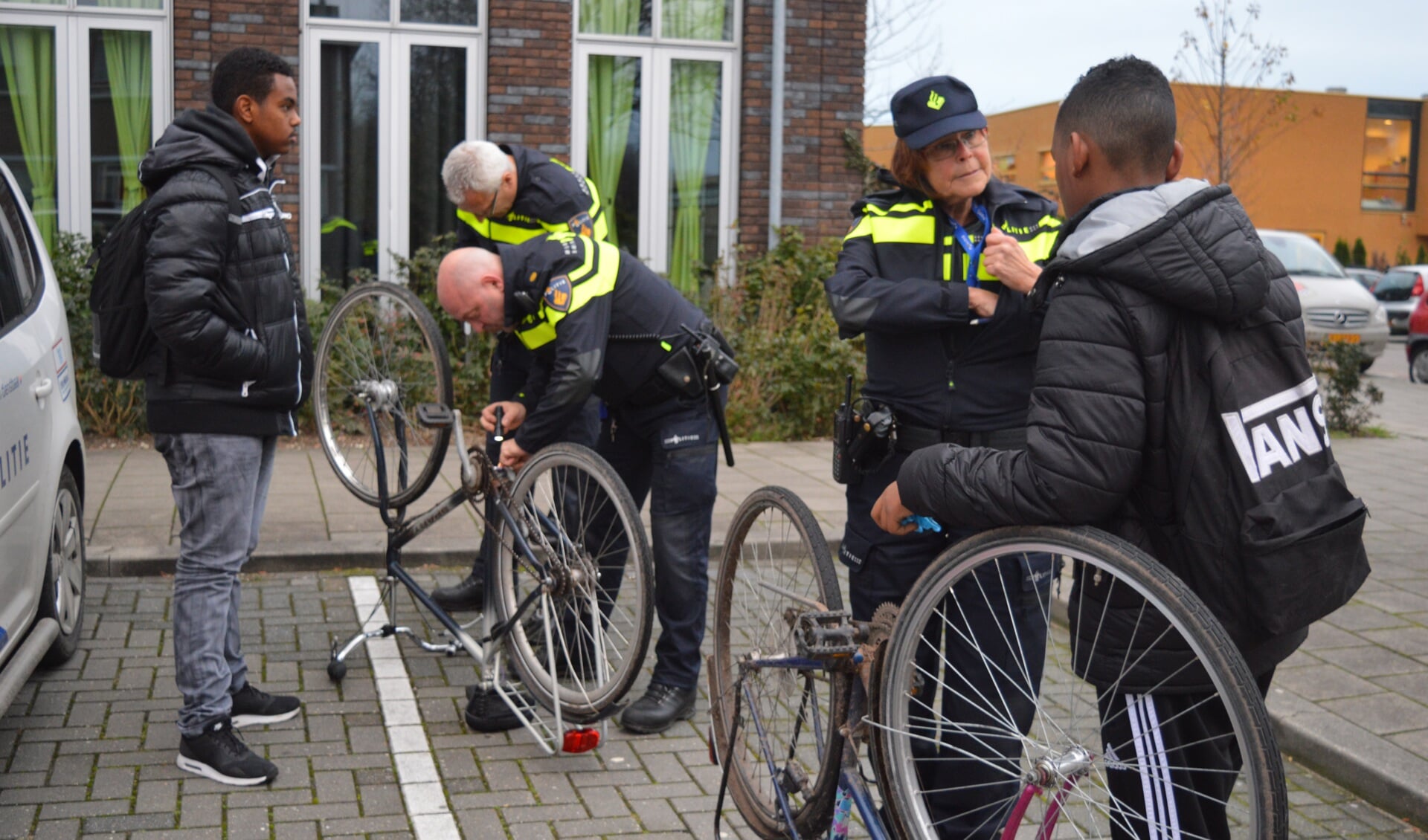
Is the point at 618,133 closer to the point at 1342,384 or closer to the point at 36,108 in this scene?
the point at 36,108

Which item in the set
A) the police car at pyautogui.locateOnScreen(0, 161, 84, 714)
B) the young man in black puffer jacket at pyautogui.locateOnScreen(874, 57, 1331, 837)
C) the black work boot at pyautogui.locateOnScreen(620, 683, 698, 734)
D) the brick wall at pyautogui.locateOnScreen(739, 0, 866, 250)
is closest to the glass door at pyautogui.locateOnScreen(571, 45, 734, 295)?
the brick wall at pyautogui.locateOnScreen(739, 0, 866, 250)

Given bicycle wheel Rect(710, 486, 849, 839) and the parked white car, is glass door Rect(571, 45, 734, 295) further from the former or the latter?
the parked white car

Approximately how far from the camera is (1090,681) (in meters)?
2.68

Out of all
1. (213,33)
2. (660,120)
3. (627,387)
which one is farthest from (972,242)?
(660,120)

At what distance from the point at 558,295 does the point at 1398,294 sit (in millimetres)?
29536

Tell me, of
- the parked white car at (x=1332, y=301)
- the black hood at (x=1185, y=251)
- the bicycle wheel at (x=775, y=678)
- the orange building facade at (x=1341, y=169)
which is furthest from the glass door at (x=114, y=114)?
the orange building facade at (x=1341, y=169)

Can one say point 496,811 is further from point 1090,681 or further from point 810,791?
point 1090,681

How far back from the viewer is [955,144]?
11.3 ft

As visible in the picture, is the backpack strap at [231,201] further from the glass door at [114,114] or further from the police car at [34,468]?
the glass door at [114,114]

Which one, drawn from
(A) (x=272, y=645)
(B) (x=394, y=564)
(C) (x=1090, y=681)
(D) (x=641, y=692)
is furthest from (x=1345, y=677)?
(A) (x=272, y=645)

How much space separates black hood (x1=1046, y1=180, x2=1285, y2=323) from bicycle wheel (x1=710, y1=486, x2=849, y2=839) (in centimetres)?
106

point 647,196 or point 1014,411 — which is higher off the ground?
point 647,196

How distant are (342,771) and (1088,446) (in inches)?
112

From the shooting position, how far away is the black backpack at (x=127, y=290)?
Result: 4.21m
